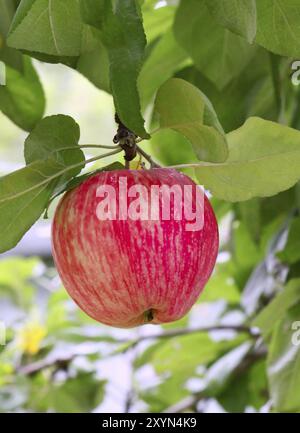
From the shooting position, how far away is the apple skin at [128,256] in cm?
55

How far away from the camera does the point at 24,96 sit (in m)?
0.73

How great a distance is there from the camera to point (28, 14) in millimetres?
542

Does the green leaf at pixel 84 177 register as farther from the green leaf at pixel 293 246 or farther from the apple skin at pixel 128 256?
the green leaf at pixel 293 246

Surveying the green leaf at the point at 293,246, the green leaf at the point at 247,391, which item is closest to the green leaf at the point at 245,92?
the green leaf at the point at 293,246

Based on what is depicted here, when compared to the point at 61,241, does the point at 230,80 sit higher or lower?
higher

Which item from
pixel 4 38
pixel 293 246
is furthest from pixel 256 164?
pixel 293 246

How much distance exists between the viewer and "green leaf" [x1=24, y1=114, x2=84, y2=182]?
0.59 m

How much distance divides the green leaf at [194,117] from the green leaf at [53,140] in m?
0.07

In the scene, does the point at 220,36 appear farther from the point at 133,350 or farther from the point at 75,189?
the point at 133,350

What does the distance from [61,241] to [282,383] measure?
0.41 m

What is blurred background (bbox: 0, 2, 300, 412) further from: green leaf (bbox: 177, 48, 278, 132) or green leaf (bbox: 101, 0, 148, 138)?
green leaf (bbox: 101, 0, 148, 138)

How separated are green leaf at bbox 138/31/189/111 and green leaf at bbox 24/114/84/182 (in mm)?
331

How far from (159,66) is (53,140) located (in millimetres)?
366
